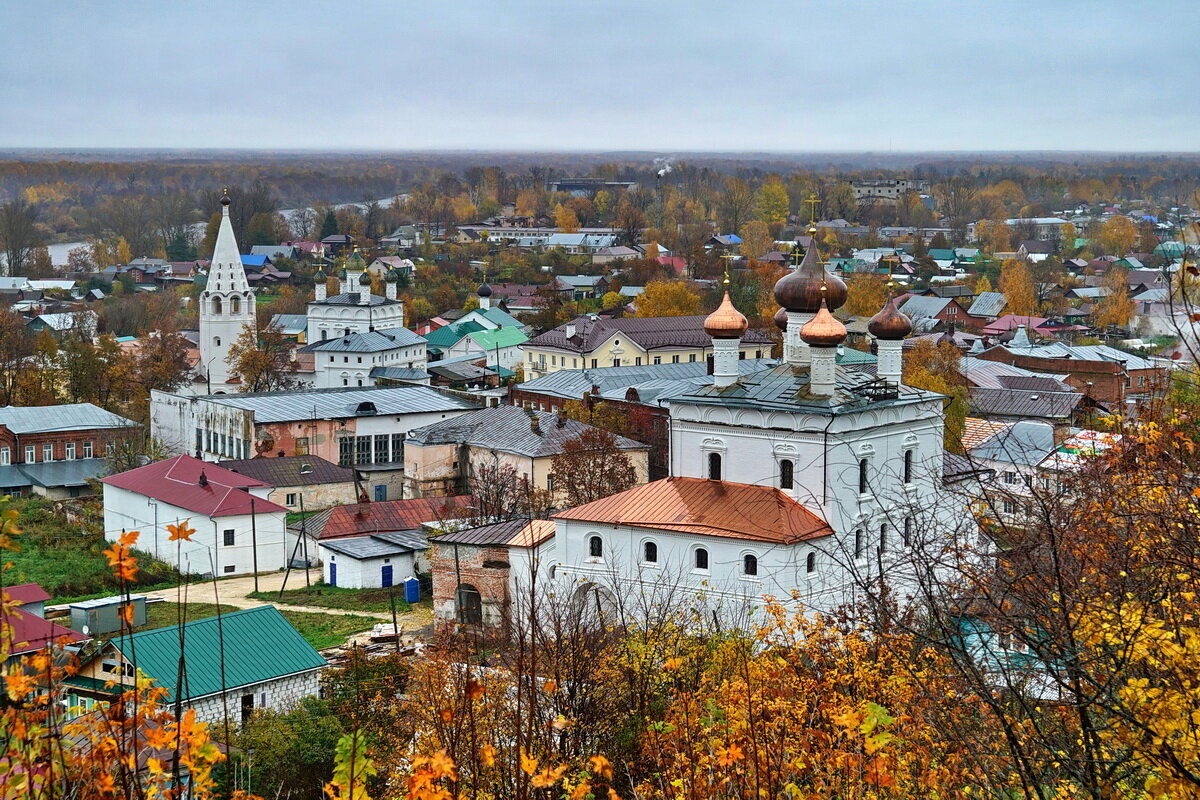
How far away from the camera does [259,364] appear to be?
139 ft

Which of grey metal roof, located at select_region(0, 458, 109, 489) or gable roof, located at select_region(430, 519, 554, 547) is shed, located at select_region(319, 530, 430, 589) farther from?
grey metal roof, located at select_region(0, 458, 109, 489)

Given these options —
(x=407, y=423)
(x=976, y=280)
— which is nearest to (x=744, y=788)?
(x=407, y=423)

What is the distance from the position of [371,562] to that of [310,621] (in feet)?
7.77

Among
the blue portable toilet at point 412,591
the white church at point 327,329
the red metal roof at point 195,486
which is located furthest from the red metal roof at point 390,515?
the white church at point 327,329

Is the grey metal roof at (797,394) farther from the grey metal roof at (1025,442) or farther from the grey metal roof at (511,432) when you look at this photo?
the grey metal roof at (511,432)

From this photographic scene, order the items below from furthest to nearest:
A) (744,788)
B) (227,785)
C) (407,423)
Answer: (407,423)
(227,785)
(744,788)

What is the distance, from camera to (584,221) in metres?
113

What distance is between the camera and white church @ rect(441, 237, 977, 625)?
1802 centimetres

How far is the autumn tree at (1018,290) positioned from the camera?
204 feet

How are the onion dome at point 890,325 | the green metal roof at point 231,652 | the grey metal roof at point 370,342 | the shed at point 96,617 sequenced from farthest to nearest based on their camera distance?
the grey metal roof at point 370,342 → the onion dome at point 890,325 → the shed at point 96,617 → the green metal roof at point 231,652

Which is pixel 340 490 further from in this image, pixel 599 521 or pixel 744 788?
pixel 744 788

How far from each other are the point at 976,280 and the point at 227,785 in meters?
66.9

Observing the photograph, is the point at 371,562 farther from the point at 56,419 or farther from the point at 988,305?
the point at 988,305

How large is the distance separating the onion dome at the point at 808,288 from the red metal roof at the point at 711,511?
12.1 ft
